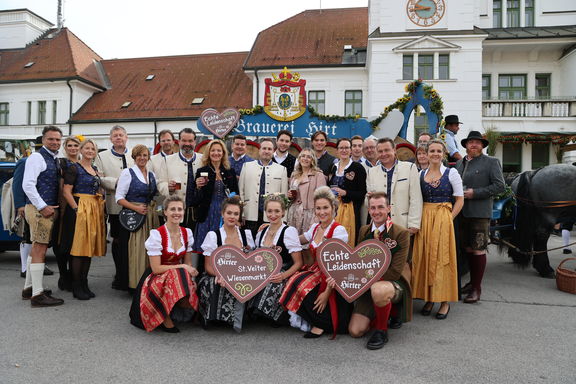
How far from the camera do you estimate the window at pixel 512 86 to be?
22078mm

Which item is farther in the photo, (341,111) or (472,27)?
(341,111)

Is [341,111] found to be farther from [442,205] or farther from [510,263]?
[442,205]

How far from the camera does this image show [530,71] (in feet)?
72.1

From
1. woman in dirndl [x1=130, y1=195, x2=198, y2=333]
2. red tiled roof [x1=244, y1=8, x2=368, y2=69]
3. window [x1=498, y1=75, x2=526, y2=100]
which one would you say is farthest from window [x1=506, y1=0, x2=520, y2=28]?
woman in dirndl [x1=130, y1=195, x2=198, y2=333]

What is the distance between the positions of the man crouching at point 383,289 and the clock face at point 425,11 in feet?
62.7

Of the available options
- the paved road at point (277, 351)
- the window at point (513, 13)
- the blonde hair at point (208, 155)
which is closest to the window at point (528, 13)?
the window at point (513, 13)

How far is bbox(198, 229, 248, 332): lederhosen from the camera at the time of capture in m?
3.70

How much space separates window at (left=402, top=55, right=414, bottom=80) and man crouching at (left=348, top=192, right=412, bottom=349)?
716 inches

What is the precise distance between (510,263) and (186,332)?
6179 millimetres

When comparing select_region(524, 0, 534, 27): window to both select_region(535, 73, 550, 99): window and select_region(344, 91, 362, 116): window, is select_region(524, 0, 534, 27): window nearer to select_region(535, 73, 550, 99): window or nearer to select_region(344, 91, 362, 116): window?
select_region(535, 73, 550, 99): window

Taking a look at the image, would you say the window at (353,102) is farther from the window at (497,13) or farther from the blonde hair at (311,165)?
the blonde hair at (311,165)

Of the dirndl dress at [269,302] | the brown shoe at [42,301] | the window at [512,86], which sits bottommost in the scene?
the brown shoe at [42,301]

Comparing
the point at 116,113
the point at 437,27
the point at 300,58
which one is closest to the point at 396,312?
the point at 437,27

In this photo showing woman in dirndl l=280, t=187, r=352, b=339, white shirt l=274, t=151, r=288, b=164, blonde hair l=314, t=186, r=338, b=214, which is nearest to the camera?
woman in dirndl l=280, t=187, r=352, b=339
